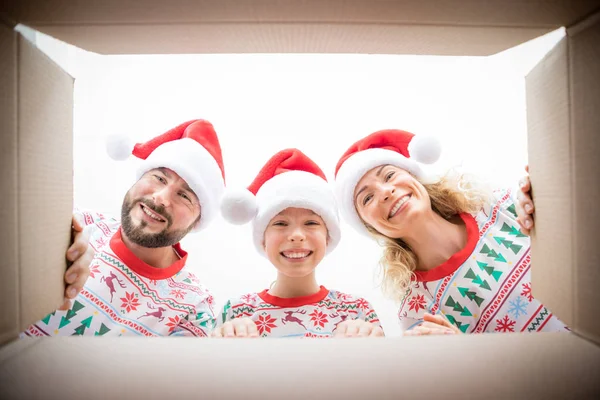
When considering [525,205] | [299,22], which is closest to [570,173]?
[525,205]

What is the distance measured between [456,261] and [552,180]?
72 centimetres

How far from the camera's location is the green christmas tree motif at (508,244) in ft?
4.09

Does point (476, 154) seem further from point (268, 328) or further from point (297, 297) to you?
point (268, 328)

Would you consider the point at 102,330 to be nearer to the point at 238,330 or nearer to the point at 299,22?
the point at 238,330

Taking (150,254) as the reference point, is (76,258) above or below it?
below

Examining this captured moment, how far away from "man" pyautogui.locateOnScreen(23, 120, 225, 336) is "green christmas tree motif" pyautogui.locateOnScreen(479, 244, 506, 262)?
2.83 feet

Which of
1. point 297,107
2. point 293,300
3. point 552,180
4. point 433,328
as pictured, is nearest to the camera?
point 552,180

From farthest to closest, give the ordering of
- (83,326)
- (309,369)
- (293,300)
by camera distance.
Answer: (293,300), (83,326), (309,369)

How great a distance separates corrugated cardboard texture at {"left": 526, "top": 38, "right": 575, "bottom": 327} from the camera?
556 mm

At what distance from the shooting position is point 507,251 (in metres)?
1.26

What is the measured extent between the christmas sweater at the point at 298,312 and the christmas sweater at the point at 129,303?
0.42 feet

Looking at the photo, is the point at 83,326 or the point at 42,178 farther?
the point at 83,326

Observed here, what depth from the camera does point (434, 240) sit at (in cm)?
133

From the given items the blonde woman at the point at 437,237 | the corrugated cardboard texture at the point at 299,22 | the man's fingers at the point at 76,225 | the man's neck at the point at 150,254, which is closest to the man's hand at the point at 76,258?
the man's fingers at the point at 76,225
